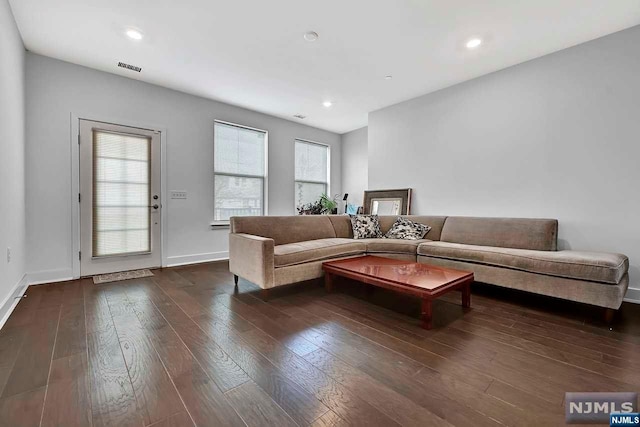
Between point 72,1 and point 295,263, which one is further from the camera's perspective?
point 295,263

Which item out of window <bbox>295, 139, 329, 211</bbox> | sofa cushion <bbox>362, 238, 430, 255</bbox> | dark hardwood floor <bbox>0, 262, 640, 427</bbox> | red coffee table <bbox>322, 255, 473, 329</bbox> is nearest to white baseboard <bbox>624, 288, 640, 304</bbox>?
dark hardwood floor <bbox>0, 262, 640, 427</bbox>

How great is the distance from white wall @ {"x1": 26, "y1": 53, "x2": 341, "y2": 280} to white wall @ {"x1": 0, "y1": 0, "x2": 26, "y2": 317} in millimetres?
176

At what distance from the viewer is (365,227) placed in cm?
397

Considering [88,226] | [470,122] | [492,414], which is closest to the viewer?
[492,414]

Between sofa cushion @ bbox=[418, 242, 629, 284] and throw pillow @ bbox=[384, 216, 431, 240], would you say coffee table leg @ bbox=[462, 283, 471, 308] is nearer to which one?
sofa cushion @ bbox=[418, 242, 629, 284]

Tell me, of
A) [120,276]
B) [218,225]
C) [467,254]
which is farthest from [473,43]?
[120,276]

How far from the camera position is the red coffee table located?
Answer: 1982mm

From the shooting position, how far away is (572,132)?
2.89m

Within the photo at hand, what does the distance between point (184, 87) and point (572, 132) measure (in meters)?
4.95

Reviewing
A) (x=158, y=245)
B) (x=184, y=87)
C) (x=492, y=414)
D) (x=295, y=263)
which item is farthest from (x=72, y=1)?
(x=492, y=414)

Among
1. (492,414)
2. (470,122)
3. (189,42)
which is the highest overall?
(189,42)

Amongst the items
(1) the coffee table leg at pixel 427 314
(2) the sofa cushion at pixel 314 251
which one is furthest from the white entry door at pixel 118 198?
(1) the coffee table leg at pixel 427 314

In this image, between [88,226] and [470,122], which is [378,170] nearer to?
[470,122]

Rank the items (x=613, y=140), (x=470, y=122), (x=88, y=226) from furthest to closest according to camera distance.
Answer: (x=470, y=122) < (x=88, y=226) < (x=613, y=140)
